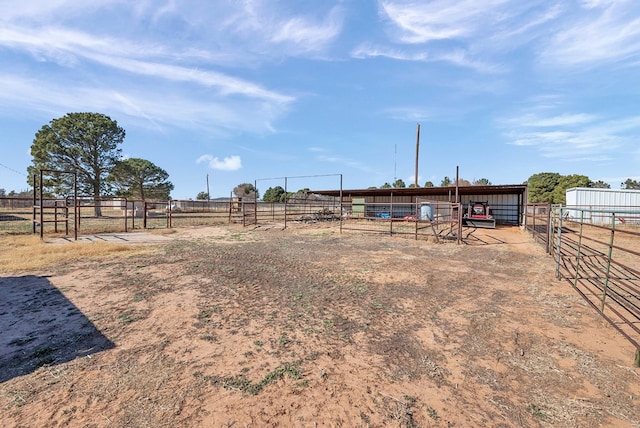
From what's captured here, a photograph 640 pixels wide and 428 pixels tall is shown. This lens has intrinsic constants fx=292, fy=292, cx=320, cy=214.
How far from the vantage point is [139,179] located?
110ft

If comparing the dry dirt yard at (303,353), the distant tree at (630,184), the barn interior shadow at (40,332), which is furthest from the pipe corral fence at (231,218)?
the distant tree at (630,184)

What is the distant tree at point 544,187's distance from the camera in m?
42.2

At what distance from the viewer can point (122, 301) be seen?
13.8ft

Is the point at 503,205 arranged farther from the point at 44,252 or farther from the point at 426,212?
the point at 44,252

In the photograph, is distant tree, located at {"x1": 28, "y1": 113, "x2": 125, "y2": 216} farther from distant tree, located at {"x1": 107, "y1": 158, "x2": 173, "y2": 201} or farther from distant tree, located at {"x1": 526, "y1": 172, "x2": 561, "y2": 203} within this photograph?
distant tree, located at {"x1": 526, "y1": 172, "x2": 561, "y2": 203}

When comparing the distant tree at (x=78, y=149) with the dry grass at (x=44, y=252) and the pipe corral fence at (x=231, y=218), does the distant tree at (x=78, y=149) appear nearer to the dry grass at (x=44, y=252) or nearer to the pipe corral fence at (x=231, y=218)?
the pipe corral fence at (x=231, y=218)

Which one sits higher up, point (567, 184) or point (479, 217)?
point (567, 184)

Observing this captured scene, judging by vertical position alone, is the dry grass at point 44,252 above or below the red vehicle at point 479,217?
below

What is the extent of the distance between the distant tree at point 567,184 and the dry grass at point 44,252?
46.5 m

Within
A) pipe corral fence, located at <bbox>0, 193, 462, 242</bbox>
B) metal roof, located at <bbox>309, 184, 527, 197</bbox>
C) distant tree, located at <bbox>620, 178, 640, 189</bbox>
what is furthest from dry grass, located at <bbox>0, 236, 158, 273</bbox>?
distant tree, located at <bbox>620, 178, 640, 189</bbox>

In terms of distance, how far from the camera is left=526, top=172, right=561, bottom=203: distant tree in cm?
4225

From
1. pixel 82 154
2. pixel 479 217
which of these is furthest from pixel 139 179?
pixel 479 217

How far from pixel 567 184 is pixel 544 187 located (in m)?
4.00

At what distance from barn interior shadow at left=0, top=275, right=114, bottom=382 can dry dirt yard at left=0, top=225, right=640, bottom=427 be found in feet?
0.07
